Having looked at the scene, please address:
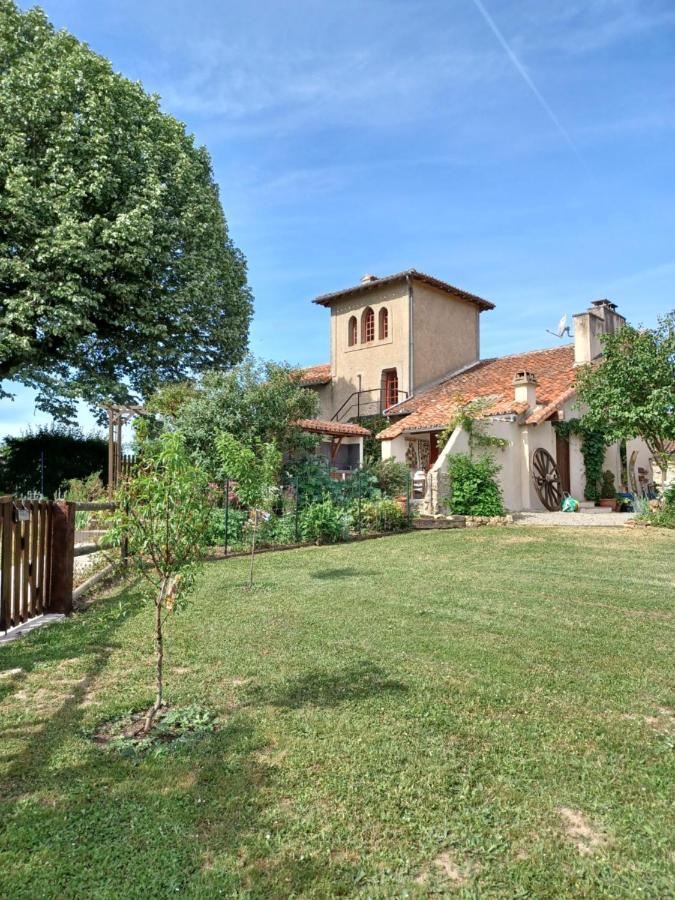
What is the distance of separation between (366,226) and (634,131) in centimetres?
517

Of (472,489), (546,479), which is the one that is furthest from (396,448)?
(472,489)

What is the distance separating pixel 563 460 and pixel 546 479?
1281mm

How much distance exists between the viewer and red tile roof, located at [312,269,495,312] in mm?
24094

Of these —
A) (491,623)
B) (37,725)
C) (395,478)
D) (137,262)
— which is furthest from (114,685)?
(137,262)

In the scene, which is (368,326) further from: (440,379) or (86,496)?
(86,496)

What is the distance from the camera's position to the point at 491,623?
5.72 metres

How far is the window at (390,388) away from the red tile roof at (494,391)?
61.9 inches

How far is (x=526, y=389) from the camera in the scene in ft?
61.1

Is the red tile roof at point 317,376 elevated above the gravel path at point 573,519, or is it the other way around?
the red tile roof at point 317,376

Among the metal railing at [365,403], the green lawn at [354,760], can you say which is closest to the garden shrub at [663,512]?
the green lawn at [354,760]

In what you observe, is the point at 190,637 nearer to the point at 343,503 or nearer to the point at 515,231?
the point at 343,503

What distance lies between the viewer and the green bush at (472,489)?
51.6 ft

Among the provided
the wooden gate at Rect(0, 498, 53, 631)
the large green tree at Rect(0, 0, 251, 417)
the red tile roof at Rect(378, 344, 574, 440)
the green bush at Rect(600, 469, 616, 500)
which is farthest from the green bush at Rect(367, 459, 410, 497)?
the wooden gate at Rect(0, 498, 53, 631)

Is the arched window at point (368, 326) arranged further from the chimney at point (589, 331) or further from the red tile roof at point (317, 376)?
the chimney at point (589, 331)
